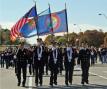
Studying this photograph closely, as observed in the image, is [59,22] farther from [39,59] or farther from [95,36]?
[95,36]

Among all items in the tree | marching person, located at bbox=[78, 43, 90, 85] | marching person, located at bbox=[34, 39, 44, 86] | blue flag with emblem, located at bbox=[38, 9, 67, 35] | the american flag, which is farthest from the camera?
the tree

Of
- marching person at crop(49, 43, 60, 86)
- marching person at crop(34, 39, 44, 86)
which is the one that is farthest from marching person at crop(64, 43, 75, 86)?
marching person at crop(34, 39, 44, 86)

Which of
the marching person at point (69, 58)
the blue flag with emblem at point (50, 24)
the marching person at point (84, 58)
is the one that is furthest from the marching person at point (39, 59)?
the blue flag with emblem at point (50, 24)

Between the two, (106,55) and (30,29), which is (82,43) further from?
(106,55)

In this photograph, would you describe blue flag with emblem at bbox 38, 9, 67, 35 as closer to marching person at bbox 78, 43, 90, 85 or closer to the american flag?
the american flag

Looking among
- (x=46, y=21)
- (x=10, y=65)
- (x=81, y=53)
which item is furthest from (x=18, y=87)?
(x=10, y=65)

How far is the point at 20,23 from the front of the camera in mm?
22766

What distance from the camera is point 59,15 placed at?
92.3 feet

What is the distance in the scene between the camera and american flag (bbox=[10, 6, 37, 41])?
2219cm

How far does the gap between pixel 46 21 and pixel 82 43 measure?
8.35m

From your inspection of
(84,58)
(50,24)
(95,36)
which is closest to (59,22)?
(50,24)

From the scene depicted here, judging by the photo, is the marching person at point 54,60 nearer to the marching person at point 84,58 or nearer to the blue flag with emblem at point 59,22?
the marching person at point 84,58

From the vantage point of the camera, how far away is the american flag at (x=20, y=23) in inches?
874

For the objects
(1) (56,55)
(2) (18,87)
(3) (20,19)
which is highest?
(3) (20,19)
